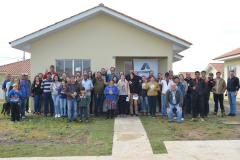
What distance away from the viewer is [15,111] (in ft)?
46.6

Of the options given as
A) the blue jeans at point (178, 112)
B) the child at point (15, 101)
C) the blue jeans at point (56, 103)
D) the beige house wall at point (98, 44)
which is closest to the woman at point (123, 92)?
the blue jeans at point (178, 112)

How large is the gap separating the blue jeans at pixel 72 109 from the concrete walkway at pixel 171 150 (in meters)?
2.99

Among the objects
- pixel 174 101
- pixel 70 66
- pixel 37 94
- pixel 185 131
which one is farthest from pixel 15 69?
pixel 185 131

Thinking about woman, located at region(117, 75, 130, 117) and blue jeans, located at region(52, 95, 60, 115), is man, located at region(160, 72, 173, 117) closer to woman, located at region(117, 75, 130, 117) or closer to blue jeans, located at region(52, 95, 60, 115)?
woman, located at region(117, 75, 130, 117)

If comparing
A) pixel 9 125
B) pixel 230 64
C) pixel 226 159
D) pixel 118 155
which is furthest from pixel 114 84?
pixel 230 64

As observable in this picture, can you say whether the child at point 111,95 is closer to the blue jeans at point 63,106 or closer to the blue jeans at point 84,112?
the blue jeans at point 84,112

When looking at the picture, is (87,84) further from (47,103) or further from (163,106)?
(163,106)

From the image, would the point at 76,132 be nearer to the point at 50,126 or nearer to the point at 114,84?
the point at 50,126

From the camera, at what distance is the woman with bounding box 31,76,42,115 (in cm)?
1505

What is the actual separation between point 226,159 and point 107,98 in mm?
6844

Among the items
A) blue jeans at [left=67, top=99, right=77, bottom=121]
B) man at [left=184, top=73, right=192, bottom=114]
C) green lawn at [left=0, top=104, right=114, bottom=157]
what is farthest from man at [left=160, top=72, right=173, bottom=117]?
blue jeans at [left=67, top=99, right=77, bottom=121]

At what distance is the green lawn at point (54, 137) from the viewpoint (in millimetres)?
9205

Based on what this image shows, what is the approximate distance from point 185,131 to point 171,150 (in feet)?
8.88

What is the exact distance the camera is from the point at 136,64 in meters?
17.2
